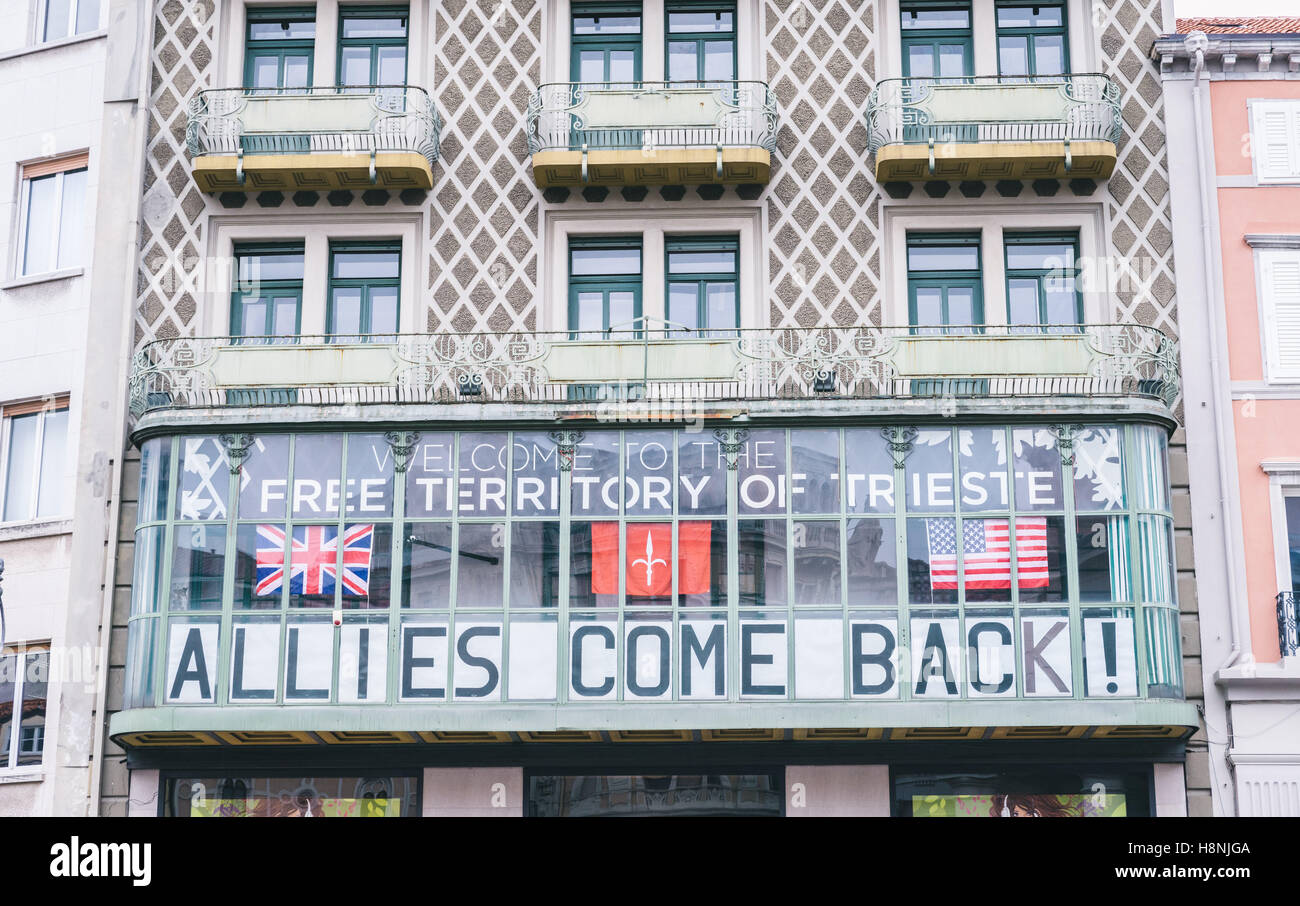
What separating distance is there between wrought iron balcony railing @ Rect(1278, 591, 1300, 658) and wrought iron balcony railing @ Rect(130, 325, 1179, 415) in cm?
314

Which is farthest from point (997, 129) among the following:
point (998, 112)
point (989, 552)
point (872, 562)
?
point (872, 562)

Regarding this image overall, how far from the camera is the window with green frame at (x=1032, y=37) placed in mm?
25891

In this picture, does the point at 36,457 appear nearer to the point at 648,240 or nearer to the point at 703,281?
the point at 648,240

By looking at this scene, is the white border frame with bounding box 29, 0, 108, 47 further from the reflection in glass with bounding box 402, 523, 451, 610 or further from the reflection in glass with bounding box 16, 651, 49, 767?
the reflection in glass with bounding box 402, 523, 451, 610

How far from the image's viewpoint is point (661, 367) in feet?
77.3

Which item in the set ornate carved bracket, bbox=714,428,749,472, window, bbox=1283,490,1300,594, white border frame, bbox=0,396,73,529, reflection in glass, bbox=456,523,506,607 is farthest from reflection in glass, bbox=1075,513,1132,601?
white border frame, bbox=0,396,73,529

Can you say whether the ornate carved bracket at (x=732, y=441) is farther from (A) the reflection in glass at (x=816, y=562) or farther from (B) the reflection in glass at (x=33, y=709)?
(B) the reflection in glass at (x=33, y=709)

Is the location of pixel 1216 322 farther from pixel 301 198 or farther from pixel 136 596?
pixel 136 596

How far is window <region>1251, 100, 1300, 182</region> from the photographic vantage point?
81.8ft

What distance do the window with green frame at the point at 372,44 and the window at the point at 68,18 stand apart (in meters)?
3.98

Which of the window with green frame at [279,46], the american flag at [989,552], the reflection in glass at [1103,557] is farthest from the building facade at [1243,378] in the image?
the window with green frame at [279,46]

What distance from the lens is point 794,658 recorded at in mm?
22125

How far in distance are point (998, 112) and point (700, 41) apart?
4689 millimetres

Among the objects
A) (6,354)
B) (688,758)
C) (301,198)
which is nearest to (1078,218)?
(688,758)
